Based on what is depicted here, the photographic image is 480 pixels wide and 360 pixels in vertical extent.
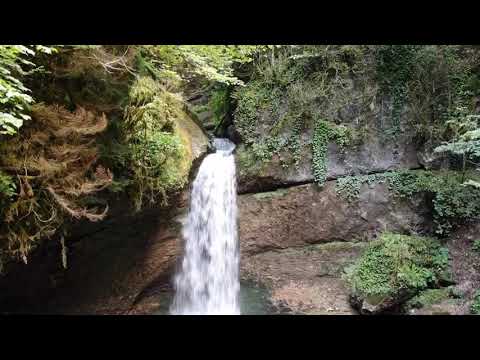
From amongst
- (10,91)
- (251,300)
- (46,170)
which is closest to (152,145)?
(46,170)

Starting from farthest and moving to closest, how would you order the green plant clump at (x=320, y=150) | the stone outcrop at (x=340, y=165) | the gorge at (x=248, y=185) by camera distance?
the green plant clump at (x=320, y=150)
the stone outcrop at (x=340, y=165)
the gorge at (x=248, y=185)

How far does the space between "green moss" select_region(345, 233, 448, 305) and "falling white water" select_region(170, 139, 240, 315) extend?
8.75 ft

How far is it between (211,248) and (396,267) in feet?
12.6

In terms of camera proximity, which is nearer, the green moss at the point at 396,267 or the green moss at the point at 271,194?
the green moss at the point at 396,267

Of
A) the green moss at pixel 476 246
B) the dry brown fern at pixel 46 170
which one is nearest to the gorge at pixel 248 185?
the dry brown fern at pixel 46 170

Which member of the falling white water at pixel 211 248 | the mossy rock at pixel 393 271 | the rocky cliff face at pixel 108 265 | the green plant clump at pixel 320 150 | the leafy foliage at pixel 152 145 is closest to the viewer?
the rocky cliff face at pixel 108 265

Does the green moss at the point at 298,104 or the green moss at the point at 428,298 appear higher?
the green moss at the point at 298,104

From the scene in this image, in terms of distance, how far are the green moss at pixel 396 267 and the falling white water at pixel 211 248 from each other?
267 cm

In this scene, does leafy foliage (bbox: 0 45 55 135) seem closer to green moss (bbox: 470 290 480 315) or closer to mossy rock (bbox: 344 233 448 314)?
mossy rock (bbox: 344 233 448 314)

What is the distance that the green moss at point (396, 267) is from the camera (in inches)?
292

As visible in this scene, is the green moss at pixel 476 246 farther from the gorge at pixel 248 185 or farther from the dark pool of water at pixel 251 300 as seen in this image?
the dark pool of water at pixel 251 300

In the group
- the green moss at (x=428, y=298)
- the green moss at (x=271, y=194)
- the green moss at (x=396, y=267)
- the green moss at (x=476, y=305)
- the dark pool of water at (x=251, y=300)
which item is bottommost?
the dark pool of water at (x=251, y=300)

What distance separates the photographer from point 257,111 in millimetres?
10312
